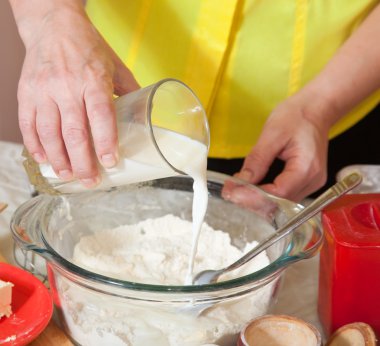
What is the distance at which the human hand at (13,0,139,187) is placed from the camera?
0.72 meters

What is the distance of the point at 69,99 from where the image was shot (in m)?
0.73

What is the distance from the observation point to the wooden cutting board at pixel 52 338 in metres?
0.77

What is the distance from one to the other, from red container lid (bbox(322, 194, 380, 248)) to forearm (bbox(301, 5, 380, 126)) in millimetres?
289

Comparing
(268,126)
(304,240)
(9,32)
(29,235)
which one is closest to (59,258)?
(29,235)

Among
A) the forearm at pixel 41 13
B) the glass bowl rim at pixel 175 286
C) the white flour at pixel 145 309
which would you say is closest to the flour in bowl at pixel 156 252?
the white flour at pixel 145 309

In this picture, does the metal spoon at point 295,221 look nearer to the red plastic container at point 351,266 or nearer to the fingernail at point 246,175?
the red plastic container at point 351,266

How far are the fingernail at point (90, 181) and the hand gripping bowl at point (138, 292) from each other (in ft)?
0.27

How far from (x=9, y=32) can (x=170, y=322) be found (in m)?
1.43

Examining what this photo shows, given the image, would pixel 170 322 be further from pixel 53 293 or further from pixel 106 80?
pixel 106 80

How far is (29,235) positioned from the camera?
775 mm

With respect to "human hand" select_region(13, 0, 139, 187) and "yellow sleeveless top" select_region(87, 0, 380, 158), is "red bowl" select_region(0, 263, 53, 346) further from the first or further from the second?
"yellow sleeveless top" select_region(87, 0, 380, 158)

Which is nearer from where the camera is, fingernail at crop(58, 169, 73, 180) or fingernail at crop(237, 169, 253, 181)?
fingernail at crop(58, 169, 73, 180)

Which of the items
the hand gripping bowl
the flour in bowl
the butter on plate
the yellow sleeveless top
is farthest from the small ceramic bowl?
the yellow sleeveless top

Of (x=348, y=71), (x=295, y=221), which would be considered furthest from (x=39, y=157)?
(x=348, y=71)
